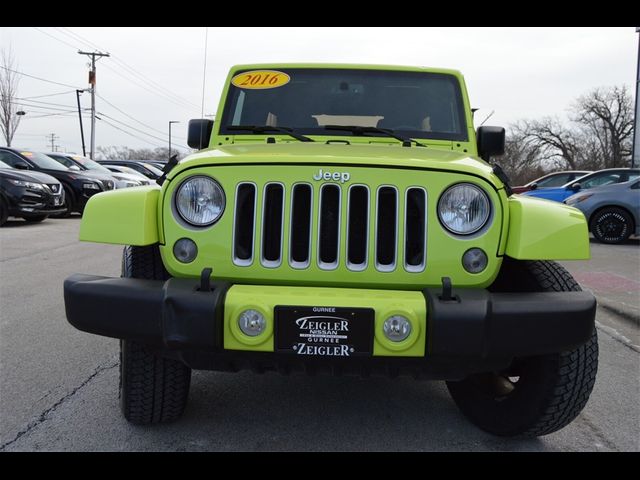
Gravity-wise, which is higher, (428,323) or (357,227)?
Result: (357,227)

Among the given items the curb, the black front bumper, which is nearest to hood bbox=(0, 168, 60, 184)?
the black front bumper

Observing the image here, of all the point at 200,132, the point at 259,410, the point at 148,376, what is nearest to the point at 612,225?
the point at 200,132

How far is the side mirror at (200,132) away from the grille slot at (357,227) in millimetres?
1711

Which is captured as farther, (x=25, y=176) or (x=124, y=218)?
(x=25, y=176)

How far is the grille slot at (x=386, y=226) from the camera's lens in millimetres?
2385

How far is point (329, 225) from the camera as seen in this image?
7.93ft

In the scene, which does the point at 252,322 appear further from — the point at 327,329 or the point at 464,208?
the point at 464,208

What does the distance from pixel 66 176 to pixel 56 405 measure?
11.3 metres

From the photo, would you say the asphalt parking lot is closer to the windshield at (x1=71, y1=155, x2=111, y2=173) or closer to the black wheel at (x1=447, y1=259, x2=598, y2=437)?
the black wheel at (x1=447, y1=259, x2=598, y2=437)

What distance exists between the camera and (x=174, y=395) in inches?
106

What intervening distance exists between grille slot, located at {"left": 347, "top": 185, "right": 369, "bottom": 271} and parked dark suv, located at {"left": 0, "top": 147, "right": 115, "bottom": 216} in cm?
1169

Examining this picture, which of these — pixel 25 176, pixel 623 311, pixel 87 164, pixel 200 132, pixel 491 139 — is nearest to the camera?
pixel 491 139

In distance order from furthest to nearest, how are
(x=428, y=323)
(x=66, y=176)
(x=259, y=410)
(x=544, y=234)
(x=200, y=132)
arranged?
(x=66, y=176), (x=200, y=132), (x=259, y=410), (x=544, y=234), (x=428, y=323)
